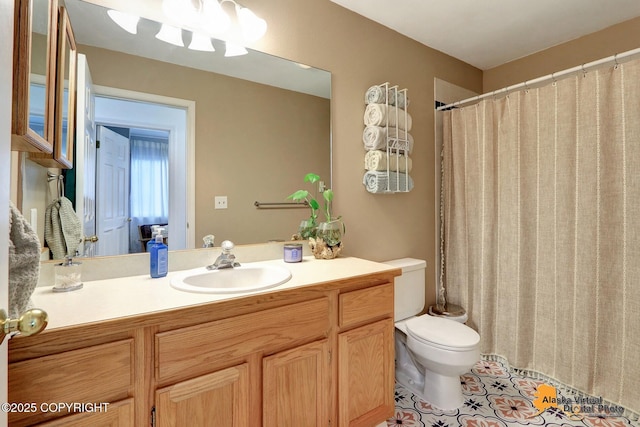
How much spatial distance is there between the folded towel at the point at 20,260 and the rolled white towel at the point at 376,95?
1.78 metres

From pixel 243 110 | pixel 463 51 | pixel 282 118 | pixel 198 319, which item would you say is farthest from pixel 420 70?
pixel 198 319

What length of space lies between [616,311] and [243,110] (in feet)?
7.47

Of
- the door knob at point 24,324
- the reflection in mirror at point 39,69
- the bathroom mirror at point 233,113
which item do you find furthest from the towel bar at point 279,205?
the door knob at point 24,324

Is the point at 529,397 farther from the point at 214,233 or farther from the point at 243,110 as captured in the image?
the point at 243,110

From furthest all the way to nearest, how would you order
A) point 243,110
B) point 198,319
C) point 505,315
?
point 505,315
point 243,110
point 198,319

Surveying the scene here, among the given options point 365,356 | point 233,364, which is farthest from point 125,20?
point 365,356

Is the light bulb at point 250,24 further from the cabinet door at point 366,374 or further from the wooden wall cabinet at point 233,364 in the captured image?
the cabinet door at point 366,374

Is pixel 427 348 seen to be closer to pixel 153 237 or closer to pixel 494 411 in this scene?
pixel 494 411

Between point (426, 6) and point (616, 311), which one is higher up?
point (426, 6)

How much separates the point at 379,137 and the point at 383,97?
0.27m

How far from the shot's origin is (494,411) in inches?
67.3

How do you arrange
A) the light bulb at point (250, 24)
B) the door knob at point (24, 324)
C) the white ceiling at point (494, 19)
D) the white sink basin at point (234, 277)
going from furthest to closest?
the white ceiling at point (494, 19)
the light bulb at point (250, 24)
the white sink basin at point (234, 277)
the door knob at point (24, 324)

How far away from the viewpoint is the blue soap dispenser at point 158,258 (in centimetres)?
128

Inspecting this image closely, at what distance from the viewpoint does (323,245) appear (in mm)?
1697
